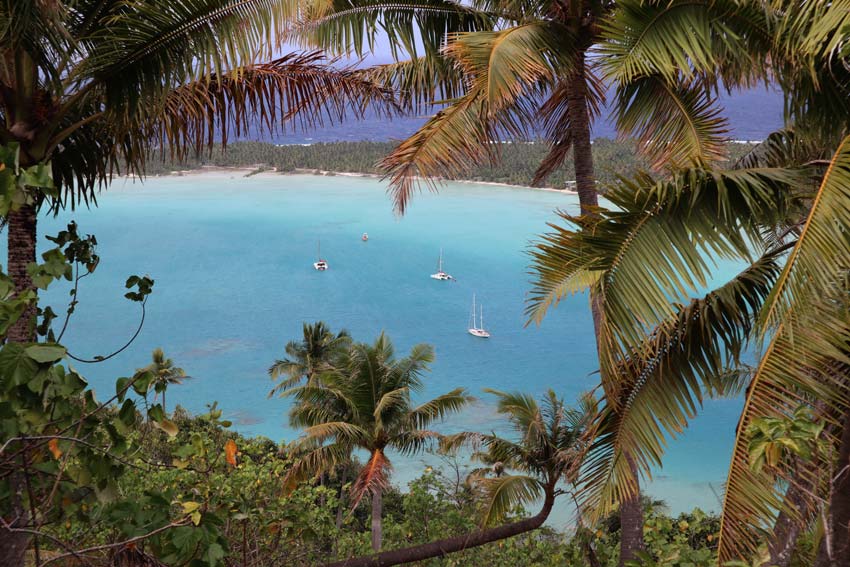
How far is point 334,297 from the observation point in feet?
239

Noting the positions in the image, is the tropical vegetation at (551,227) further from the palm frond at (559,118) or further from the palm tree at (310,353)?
the palm tree at (310,353)

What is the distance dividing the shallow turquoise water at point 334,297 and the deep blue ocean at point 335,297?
0.54 ft

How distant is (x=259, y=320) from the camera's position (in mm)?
67500

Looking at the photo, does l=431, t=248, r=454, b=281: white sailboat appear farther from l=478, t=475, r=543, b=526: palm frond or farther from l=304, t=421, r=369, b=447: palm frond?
l=478, t=475, r=543, b=526: palm frond

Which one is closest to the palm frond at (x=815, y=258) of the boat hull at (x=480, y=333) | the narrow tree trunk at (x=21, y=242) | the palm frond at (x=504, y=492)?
the narrow tree trunk at (x=21, y=242)

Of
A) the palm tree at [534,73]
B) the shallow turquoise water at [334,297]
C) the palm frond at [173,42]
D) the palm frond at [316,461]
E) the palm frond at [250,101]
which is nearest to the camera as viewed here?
the palm frond at [173,42]

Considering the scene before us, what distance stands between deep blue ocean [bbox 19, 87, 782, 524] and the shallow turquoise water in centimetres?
16

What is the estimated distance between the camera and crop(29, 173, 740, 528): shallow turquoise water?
51844mm

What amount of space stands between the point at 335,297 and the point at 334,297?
9 centimetres

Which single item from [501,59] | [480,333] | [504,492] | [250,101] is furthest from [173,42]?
[480,333]

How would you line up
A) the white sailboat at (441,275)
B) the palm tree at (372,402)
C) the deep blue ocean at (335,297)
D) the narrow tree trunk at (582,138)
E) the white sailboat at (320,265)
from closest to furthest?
the narrow tree trunk at (582,138) < the palm tree at (372,402) < the deep blue ocean at (335,297) < the white sailboat at (441,275) < the white sailboat at (320,265)

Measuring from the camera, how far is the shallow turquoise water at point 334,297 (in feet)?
170

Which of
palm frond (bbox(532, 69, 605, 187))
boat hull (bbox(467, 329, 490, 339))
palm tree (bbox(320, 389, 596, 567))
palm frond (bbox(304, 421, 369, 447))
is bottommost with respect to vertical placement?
boat hull (bbox(467, 329, 490, 339))

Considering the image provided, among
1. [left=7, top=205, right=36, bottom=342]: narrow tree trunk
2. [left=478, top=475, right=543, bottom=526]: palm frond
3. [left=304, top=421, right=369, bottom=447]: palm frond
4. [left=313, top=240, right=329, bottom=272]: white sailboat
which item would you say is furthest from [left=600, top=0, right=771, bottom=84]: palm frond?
[left=313, top=240, right=329, bottom=272]: white sailboat
